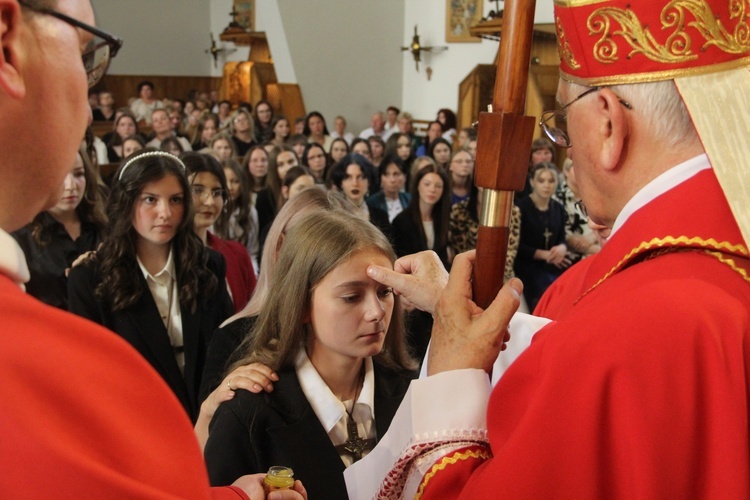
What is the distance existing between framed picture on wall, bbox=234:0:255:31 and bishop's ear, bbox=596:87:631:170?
61.1 ft

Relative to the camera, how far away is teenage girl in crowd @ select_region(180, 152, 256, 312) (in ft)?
12.6

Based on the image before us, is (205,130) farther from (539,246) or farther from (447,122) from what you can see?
(539,246)

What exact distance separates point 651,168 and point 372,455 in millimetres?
790

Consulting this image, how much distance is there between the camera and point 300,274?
212 centimetres

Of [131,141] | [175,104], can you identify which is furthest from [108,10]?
[131,141]

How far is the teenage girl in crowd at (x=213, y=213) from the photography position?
3.85 metres

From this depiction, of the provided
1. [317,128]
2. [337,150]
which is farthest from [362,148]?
[317,128]

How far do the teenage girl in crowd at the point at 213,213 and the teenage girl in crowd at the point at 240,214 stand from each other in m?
0.84

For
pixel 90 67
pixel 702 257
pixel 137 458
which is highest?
pixel 90 67

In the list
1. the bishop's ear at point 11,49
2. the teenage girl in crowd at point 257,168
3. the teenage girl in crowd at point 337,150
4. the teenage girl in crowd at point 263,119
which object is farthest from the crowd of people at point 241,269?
the teenage girl in crowd at point 263,119

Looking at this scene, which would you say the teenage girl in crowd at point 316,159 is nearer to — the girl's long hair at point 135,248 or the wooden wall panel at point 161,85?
the girl's long hair at point 135,248

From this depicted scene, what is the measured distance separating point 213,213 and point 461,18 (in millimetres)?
11134

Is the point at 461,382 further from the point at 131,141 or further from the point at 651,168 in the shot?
the point at 131,141

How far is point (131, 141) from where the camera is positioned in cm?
650
